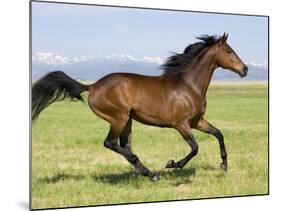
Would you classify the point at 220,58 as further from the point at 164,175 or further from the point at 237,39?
the point at 164,175

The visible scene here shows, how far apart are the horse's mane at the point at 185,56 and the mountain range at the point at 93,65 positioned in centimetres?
6

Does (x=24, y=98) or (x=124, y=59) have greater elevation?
(x=124, y=59)

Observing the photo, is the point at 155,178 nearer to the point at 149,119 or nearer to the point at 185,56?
the point at 149,119

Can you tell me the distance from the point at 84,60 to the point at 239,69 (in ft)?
3.99

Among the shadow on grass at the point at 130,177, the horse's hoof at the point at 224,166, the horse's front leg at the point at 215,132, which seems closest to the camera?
the shadow on grass at the point at 130,177

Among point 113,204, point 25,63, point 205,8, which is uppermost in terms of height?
point 205,8

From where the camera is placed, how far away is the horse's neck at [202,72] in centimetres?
492

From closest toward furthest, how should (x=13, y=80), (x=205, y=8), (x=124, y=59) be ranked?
1. (x=13, y=80)
2. (x=124, y=59)
3. (x=205, y=8)

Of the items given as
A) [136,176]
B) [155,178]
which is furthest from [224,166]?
[136,176]

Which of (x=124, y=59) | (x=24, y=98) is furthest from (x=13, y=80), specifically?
(x=124, y=59)

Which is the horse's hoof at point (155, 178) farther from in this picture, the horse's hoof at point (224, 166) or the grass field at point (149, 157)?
the horse's hoof at point (224, 166)

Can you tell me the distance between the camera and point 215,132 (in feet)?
16.3

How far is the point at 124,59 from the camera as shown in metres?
4.74

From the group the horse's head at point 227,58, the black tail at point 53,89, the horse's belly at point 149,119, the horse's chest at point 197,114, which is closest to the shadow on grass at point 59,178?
the black tail at point 53,89
